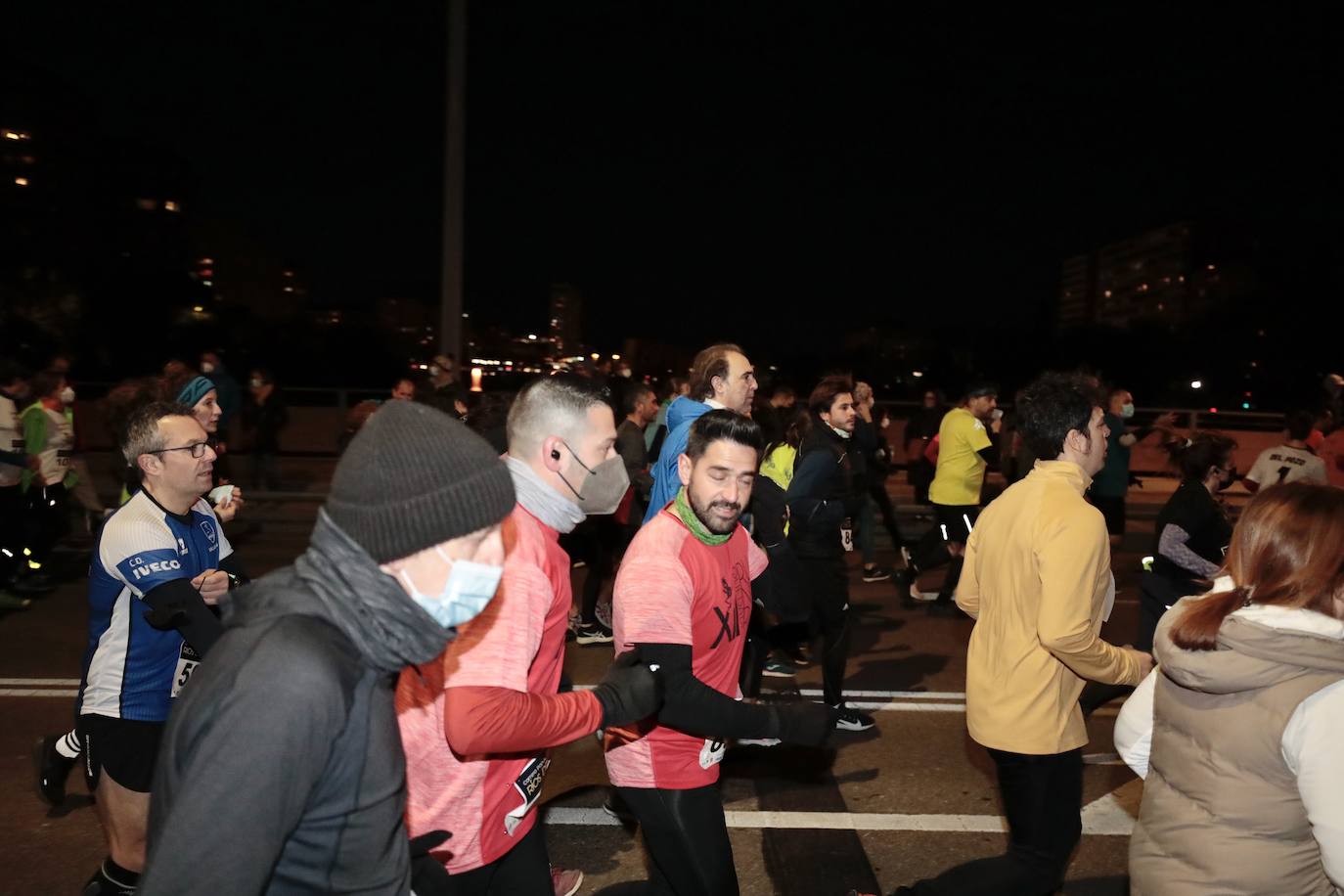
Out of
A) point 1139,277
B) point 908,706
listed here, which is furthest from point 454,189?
point 1139,277

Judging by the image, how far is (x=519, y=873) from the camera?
2.63m

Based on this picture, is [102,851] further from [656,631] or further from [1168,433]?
[1168,433]

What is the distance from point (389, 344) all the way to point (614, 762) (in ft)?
109

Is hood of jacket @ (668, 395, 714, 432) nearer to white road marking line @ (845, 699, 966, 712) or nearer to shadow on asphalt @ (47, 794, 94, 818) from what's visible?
white road marking line @ (845, 699, 966, 712)

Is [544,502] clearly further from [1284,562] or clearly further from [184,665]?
[1284,562]

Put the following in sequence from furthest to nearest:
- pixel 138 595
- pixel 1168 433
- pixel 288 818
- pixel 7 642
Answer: pixel 7 642, pixel 1168 433, pixel 138 595, pixel 288 818

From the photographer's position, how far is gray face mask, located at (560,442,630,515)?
9.53 feet

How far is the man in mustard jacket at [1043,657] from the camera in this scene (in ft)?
10.1

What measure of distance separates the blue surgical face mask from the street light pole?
11.3m

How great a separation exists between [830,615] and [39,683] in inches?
195

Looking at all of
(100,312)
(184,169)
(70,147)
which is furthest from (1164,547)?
(184,169)

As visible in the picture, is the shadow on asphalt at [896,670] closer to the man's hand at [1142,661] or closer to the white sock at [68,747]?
the man's hand at [1142,661]

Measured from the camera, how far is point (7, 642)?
23.8 ft

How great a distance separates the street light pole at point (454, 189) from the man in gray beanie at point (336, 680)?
11.3 metres
